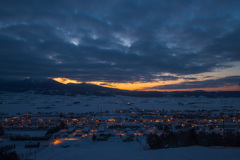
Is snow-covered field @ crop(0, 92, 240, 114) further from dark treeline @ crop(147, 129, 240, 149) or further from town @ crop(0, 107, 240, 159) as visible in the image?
dark treeline @ crop(147, 129, 240, 149)

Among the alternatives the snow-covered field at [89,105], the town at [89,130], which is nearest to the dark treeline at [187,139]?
the town at [89,130]

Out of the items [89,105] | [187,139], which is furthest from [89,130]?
[89,105]

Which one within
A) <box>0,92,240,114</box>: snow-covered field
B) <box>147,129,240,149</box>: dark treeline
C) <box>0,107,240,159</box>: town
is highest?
<box>147,129,240,149</box>: dark treeline

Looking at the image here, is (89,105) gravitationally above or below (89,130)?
below

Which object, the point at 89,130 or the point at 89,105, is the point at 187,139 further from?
the point at 89,105

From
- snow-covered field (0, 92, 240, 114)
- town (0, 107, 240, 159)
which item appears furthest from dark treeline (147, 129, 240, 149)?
snow-covered field (0, 92, 240, 114)

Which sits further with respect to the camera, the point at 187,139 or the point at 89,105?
the point at 89,105

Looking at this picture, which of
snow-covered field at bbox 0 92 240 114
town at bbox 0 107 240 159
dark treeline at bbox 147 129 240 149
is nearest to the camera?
dark treeline at bbox 147 129 240 149

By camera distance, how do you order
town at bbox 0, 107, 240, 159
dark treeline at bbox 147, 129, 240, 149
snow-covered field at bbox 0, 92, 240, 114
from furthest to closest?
snow-covered field at bbox 0, 92, 240, 114 < town at bbox 0, 107, 240, 159 < dark treeline at bbox 147, 129, 240, 149

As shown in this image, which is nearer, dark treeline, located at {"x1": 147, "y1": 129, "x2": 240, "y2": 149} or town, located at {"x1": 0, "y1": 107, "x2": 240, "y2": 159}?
dark treeline, located at {"x1": 147, "y1": 129, "x2": 240, "y2": 149}

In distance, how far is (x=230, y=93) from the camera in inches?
3676

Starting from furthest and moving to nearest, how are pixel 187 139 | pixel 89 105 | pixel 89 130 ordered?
1. pixel 89 105
2. pixel 89 130
3. pixel 187 139

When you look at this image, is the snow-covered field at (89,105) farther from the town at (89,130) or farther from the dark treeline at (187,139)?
the dark treeline at (187,139)

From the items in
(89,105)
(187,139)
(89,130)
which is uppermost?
(187,139)
